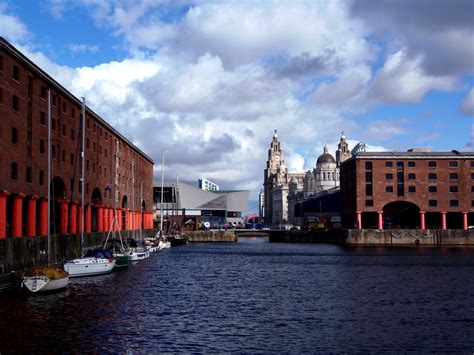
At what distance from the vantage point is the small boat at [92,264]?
66.8 metres

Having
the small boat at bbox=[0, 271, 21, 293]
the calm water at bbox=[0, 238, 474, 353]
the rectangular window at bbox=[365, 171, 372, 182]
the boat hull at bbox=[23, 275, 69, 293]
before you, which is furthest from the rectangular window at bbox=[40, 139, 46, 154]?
the rectangular window at bbox=[365, 171, 372, 182]

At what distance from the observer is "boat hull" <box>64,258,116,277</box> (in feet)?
219

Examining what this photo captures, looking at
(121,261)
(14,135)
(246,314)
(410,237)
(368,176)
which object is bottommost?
(246,314)

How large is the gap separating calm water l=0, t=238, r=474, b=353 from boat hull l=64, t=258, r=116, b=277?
97cm

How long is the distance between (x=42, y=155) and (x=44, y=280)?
27005 mm

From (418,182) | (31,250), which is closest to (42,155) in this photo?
(31,250)

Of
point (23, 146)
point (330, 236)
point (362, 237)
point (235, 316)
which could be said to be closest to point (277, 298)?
point (235, 316)

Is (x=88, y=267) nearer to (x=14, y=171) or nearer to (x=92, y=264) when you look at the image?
(x=92, y=264)

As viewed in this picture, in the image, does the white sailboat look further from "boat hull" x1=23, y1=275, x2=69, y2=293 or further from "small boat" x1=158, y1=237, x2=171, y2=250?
"small boat" x1=158, y1=237, x2=171, y2=250

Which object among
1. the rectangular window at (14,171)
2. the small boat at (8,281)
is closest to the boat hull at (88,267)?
the rectangular window at (14,171)

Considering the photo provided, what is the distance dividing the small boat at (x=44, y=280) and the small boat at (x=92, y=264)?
1123 centimetres

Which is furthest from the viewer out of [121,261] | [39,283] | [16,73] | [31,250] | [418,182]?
[418,182]

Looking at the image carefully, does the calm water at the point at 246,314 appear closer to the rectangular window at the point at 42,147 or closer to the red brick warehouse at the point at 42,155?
the red brick warehouse at the point at 42,155

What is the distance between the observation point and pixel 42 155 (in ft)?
250
